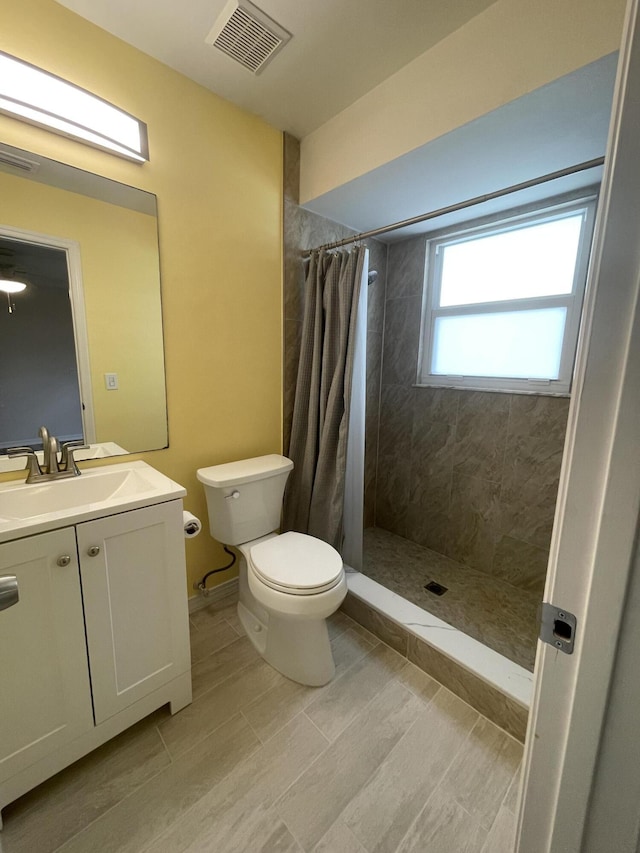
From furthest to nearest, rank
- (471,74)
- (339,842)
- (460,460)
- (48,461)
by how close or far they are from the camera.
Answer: (460,460) < (48,461) < (471,74) < (339,842)

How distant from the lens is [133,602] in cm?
113

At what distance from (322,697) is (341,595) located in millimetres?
410

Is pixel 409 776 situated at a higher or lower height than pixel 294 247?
lower

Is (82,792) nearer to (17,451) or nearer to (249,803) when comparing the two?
(249,803)

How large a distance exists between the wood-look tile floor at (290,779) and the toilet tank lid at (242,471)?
0.80 m

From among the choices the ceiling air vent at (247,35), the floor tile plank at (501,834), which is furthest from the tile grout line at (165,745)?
the ceiling air vent at (247,35)

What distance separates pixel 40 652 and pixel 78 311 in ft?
3.81

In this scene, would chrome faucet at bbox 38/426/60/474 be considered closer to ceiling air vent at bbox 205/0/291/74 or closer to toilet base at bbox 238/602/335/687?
toilet base at bbox 238/602/335/687

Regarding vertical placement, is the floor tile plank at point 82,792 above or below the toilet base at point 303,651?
below

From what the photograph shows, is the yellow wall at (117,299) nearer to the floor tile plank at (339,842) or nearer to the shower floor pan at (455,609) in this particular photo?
the shower floor pan at (455,609)

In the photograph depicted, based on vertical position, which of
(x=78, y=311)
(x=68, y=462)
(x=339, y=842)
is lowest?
(x=339, y=842)

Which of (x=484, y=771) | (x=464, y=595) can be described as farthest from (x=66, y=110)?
(x=464, y=595)

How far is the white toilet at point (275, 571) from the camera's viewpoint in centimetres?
131

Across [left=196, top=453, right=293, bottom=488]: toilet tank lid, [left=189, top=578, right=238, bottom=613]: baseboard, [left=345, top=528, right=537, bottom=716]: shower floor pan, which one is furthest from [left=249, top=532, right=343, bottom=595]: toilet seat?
[left=189, top=578, right=238, bottom=613]: baseboard
